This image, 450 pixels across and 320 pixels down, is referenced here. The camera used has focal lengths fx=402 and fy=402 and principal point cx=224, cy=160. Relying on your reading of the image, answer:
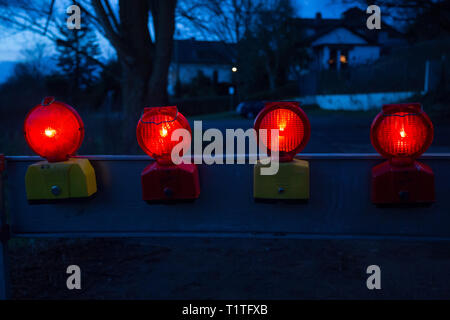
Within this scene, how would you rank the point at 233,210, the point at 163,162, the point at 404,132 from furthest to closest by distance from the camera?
the point at 233,210, the point at 163,162, the point at 404,132

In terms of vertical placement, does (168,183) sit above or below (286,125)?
below

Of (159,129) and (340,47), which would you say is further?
(340,47)

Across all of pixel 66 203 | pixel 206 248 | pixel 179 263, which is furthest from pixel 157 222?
pixel 206 248

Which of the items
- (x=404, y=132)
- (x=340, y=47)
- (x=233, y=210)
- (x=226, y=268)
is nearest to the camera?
(x=404, y=132)

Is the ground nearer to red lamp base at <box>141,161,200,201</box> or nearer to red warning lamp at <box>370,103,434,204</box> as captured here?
red warning lamp at <box>370,103,434,204</box>

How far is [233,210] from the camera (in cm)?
192

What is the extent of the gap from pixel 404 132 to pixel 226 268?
2.48m

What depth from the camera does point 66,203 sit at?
185 cm

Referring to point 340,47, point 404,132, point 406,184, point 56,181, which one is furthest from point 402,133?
point 340,47

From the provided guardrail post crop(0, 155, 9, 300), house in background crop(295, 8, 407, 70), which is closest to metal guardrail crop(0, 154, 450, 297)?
guardrail post crop(0, 155, 9, 300)

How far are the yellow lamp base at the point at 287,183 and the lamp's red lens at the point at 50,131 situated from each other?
2.97 feet

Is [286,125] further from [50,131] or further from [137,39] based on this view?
[137,39]

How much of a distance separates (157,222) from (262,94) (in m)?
35.8

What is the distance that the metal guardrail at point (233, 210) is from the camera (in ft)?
6.02
